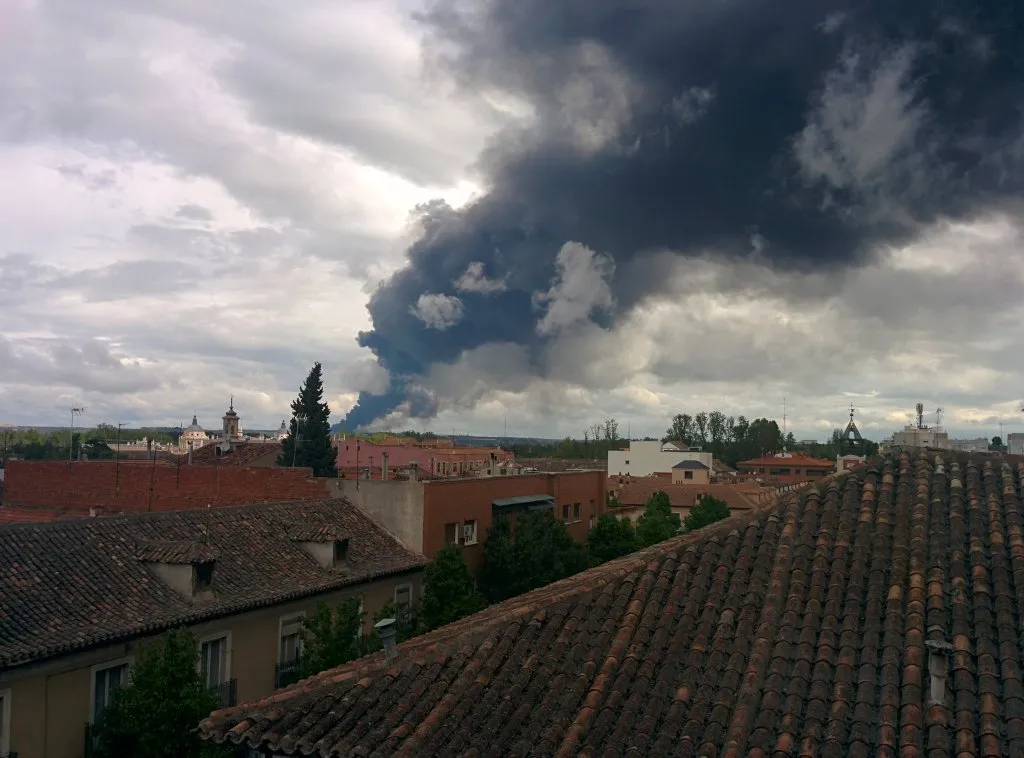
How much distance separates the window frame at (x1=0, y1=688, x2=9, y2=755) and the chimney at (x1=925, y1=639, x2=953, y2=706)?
13.4 metres

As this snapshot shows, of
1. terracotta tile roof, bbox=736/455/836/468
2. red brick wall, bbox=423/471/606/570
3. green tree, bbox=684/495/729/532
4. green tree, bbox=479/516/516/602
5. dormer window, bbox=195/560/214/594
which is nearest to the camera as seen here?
dormer window, bbox=195/560/214/594

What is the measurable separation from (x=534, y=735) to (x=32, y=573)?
546 inches

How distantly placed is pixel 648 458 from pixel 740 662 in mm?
100488

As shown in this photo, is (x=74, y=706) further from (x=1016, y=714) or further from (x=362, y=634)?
(x=1016, y=714)

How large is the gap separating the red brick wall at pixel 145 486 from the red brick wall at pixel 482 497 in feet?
15.2

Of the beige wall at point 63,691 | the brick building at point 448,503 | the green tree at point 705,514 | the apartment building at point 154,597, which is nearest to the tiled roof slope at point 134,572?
the apartment building at point 154,597

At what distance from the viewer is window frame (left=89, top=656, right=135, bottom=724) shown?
49.0 feet

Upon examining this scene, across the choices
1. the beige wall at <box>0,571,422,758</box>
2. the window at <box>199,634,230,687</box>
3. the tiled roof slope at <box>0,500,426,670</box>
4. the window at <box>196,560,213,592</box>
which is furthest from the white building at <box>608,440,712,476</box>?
the window at <box>199,634,230,687</box>

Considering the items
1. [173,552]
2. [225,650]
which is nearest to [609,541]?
[225,650]

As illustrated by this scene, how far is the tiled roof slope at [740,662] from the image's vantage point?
597cm

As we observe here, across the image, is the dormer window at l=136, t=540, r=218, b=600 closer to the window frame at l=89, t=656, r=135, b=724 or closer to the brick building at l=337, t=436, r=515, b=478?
the window frame at l=89, t=656, r=135, b=724

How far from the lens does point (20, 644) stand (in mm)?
13805

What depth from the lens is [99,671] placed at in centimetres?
1521

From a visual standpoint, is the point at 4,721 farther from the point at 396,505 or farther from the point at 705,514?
the point at 705,514
